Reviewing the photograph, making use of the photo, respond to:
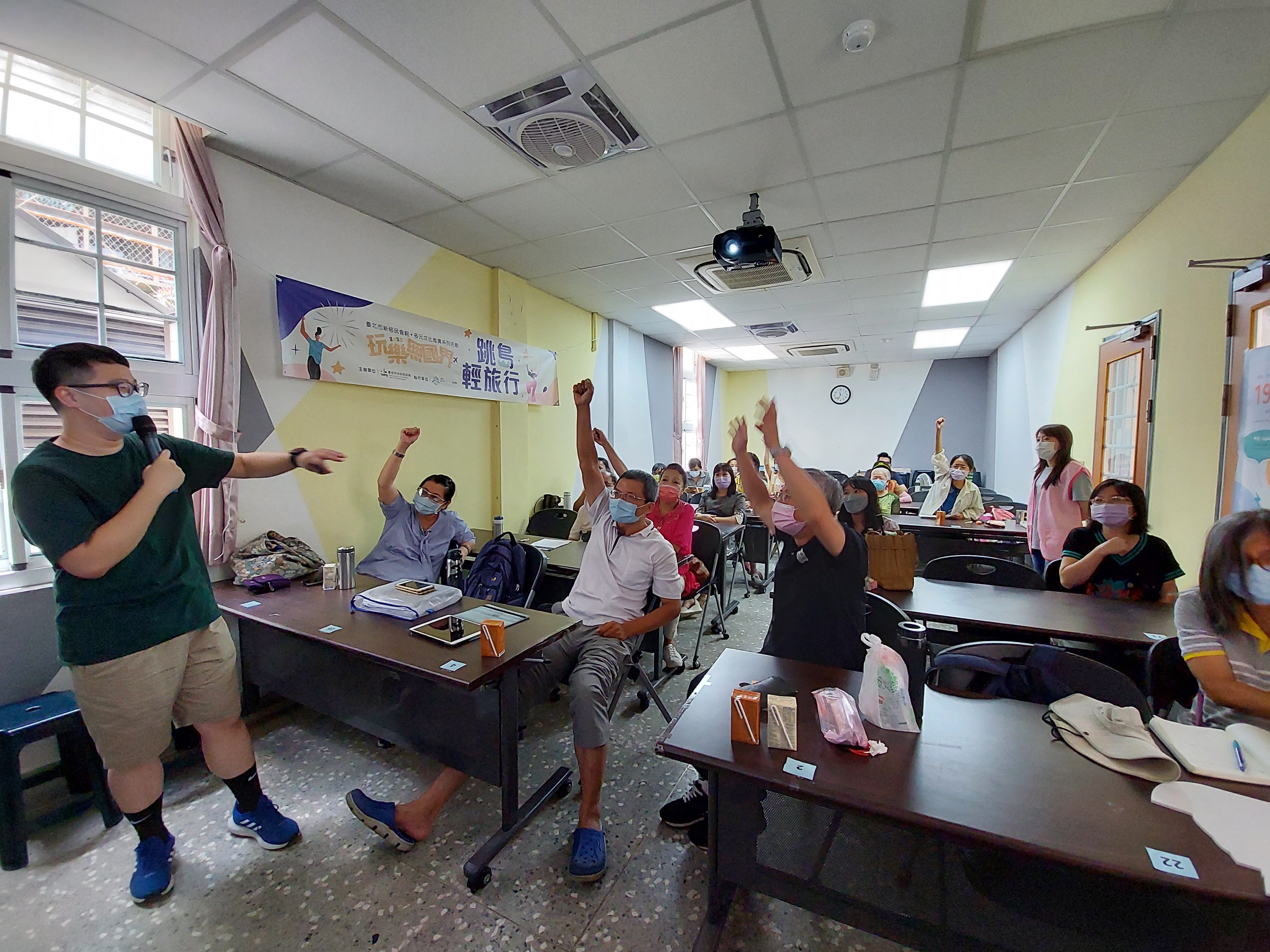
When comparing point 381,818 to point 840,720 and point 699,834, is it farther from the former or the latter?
point 840,720

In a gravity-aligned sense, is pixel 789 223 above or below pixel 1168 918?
above

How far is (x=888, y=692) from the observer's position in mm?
1254

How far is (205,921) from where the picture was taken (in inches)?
60.7

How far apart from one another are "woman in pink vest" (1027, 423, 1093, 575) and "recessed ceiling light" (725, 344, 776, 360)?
173 inches

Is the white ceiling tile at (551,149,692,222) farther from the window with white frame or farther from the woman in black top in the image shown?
the window with white frame

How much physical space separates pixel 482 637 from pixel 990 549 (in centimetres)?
438

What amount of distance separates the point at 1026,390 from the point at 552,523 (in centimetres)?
587

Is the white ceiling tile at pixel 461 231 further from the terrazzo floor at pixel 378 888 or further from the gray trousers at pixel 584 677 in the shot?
the terrazzo floor at pixel 378 888

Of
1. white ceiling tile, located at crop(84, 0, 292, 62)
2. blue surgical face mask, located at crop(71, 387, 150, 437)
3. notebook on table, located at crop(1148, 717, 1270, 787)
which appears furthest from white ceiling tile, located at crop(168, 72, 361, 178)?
notebook on table, located at crop(1148, 717, 1270, 787)

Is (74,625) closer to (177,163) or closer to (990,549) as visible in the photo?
(177,163)

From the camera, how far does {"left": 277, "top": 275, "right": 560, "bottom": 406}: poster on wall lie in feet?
9.42

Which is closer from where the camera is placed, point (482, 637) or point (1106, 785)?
point (1106, 785)

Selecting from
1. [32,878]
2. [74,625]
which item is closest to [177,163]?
[74,625]

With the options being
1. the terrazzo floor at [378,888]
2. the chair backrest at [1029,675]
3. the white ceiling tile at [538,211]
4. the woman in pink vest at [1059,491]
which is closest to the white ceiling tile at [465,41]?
the white ceiling tile at [538,211]
